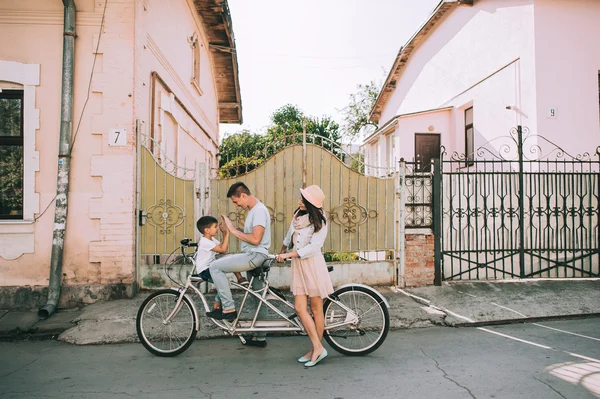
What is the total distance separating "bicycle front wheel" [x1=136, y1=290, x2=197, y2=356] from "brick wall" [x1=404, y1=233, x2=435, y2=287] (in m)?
4.05

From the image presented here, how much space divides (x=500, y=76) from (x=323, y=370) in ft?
32.6

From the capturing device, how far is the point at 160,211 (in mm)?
7258

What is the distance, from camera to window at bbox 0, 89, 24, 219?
23.1 ft

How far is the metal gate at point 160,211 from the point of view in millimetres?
7219

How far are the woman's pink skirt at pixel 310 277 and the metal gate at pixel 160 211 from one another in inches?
119

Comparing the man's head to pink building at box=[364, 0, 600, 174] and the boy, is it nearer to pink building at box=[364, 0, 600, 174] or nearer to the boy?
the boy

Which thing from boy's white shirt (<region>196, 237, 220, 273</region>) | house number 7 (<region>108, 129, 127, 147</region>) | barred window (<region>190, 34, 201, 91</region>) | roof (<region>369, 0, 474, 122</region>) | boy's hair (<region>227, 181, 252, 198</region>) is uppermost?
roof (<region>369, 0, 474, 122</region>)

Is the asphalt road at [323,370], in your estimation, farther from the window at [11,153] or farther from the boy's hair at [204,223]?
the window at [11,153]

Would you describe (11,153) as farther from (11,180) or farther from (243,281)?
(243,281)

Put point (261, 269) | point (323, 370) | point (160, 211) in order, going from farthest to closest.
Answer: point (160, 211)
point (261, 269)
point (323, 370)

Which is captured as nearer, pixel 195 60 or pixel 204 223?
pixel 204 223

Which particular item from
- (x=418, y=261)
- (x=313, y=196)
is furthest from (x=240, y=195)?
(x=418, y=261)

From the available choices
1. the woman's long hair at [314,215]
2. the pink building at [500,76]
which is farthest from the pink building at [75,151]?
the pink building at [500,76]

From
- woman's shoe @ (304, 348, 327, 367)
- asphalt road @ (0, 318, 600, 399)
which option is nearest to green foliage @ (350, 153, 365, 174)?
asphalt road @ (0, 318, 600, 399)
